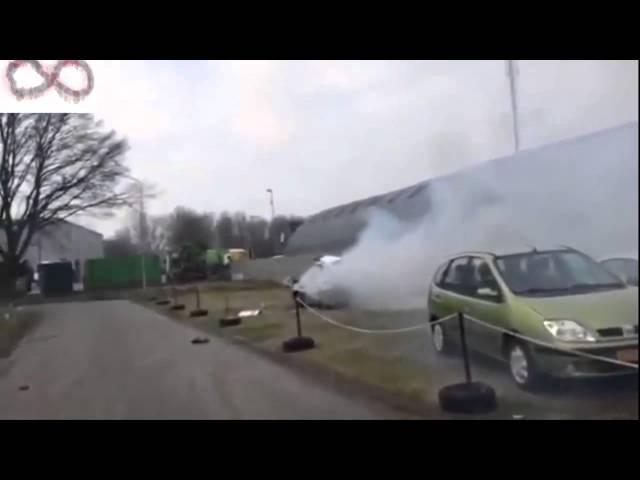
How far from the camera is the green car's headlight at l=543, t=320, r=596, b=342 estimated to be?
9.84 ft

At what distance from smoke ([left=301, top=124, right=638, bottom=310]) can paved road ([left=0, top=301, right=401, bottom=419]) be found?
0.66m

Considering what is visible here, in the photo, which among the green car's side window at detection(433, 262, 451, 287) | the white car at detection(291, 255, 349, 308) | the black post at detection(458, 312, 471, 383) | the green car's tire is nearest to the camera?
the green car's tire

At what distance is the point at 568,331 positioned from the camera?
10.0 feet

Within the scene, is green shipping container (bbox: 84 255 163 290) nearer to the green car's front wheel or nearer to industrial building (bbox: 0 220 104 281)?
industrial building (bbox: 0 220 104 281)

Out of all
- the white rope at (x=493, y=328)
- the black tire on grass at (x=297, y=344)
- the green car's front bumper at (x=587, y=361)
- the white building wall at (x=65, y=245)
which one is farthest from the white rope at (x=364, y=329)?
the white building wall at (x=65, y=245)

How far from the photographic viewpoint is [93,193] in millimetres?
4719

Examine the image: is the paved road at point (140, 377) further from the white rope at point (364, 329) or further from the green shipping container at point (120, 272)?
the white rope at point (364, 329)

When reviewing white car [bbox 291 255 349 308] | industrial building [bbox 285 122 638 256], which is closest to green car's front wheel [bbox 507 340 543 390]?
industrial building [bbox 285 122 638 256]

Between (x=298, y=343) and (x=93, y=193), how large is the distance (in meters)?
1.63

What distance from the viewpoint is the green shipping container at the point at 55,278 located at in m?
4.71

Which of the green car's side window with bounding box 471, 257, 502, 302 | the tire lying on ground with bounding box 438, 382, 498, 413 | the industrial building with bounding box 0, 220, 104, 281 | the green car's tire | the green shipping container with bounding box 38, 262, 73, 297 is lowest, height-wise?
the tire lying on ground with bounding box 438, 382, 498, 413
